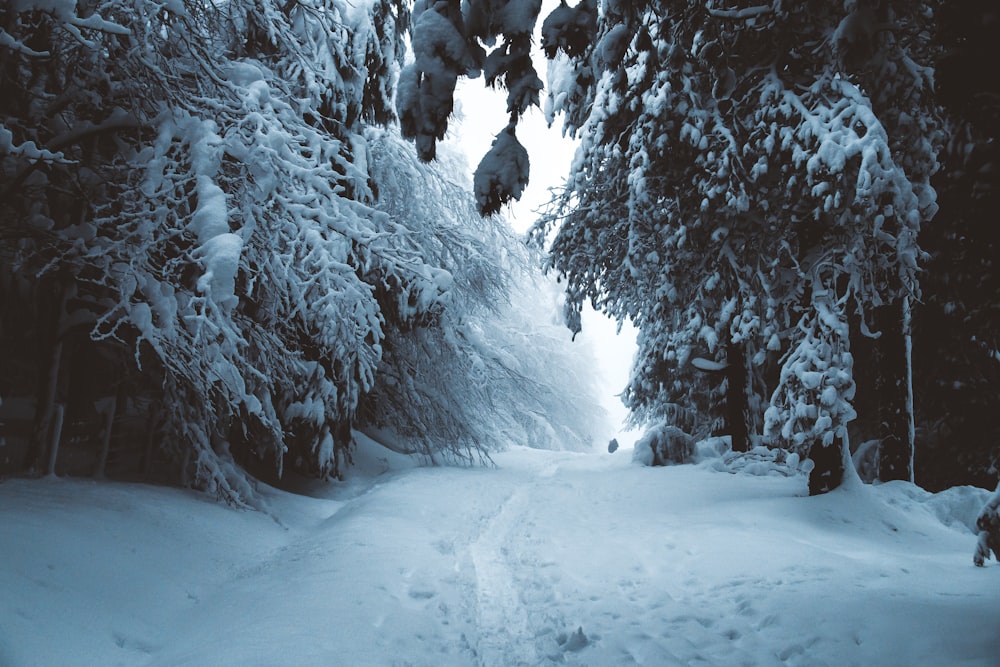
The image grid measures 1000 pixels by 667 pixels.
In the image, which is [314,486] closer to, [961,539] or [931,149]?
[961,539]

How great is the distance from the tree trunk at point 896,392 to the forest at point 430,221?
0.05 meters

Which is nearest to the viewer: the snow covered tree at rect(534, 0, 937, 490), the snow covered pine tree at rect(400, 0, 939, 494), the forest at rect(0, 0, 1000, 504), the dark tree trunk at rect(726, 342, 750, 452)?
the forest at rect(0, 0, 1000, 504)

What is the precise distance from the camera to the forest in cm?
372

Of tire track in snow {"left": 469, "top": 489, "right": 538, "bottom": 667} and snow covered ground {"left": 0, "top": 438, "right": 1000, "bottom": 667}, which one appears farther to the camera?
tire track in snow {"left": 469, "top": 489, "right": 538, "bottom": 667}

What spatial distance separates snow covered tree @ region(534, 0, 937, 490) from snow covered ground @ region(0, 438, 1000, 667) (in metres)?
1.92

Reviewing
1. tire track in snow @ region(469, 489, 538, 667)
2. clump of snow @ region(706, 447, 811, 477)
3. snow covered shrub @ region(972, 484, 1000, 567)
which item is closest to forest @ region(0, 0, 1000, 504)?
clump of snow @ region(706, 447, 811, 477)

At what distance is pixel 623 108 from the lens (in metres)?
8.70

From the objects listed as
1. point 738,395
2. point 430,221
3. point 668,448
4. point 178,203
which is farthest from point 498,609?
point 668,448

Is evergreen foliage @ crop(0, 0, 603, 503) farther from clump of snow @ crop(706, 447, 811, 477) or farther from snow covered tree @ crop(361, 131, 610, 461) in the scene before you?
clump of snow @ crop(706, 447, 811, 477)

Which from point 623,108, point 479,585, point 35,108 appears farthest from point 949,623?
point 35,108

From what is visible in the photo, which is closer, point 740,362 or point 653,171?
point 653,171

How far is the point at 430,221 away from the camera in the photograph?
548 inches

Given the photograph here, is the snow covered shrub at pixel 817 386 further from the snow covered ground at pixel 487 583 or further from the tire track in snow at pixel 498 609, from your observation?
the tire track in snow at pixel 498 609

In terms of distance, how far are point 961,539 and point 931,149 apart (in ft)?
14.9
